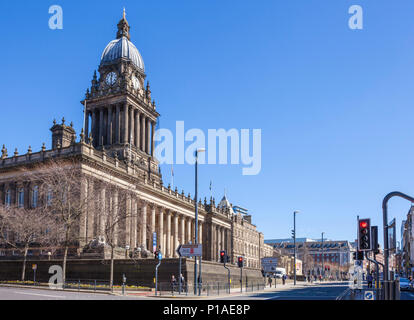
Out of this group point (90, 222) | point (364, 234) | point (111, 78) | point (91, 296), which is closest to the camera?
point (364, 234)

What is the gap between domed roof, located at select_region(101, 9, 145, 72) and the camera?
94.1 meters

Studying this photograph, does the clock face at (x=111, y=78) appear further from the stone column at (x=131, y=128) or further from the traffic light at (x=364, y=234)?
the traffic light at (x=364, y=234)

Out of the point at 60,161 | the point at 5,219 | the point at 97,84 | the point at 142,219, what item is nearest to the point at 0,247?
the point at 5,219

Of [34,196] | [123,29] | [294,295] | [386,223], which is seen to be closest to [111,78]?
[123,29]

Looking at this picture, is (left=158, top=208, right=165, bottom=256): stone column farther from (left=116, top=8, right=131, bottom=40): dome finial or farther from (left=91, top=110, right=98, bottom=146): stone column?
(left=116, top=8, right=131, bottom=40): dome finial

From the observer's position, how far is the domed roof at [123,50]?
94125 millimetres

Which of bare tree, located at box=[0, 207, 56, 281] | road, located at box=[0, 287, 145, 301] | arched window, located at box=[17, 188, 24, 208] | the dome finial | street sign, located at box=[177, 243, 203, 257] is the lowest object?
road, located at box=[0, 287, 145, 301]

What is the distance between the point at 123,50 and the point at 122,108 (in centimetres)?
1345

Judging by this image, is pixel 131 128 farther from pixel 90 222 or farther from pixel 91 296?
pixel 91 296

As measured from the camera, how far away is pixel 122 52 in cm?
9388

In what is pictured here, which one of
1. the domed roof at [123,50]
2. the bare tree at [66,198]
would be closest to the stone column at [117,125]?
the domed roof at [123,50]

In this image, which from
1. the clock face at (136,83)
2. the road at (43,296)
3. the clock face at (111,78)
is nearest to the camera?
the road at (43,296)

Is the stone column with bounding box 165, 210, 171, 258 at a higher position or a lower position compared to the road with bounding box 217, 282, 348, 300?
higher

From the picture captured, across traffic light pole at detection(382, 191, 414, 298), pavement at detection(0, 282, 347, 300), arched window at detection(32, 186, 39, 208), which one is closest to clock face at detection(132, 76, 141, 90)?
arched window at detection(32, 186, 39, 208)
